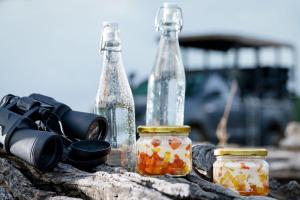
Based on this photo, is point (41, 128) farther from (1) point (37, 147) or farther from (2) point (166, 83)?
(2) point (166, 83)

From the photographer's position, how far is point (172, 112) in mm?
2789

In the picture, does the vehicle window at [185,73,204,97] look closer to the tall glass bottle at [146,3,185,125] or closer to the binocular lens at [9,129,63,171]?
the tall glass bottle at [146,3,185,125]

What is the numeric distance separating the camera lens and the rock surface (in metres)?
0.11

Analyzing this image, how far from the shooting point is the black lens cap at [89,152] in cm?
264

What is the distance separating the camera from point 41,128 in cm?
277

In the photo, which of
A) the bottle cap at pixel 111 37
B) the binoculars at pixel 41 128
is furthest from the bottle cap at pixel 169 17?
the binoculars at pixel 41 128

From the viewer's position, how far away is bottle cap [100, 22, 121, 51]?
283 cm

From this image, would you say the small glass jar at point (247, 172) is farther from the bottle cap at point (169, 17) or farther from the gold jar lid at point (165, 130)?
the bottle cap at point (169, 17)

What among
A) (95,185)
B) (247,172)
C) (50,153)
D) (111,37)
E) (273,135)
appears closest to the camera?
(95,185)

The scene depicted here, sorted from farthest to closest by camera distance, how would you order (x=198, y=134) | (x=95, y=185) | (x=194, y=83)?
1. (x=194, y=83)
2. (x=198, y=134)
3. (x=95, y=185)

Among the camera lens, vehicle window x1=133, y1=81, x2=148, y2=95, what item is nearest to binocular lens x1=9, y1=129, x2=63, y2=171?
the camera lens

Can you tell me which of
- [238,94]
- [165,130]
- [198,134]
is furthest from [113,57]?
[238,94]

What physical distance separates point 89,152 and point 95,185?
211mm

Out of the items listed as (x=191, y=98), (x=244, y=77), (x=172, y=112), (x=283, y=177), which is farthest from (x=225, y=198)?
(x=244, y=77)
